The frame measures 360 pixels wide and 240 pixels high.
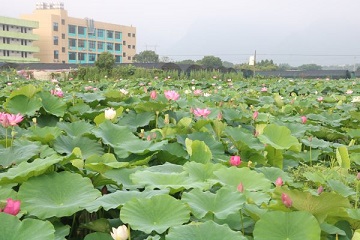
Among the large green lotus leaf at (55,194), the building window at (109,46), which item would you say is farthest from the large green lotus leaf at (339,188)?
the building window at (109,46)

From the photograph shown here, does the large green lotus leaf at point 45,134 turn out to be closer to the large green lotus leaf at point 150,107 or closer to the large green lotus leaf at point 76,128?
the large green lotus leaf at point 76,128

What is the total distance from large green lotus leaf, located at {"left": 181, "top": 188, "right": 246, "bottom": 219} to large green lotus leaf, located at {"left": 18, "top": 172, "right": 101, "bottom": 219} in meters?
0.24

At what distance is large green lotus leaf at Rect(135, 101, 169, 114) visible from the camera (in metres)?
2.46

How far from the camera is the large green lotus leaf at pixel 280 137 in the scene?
2072 mm

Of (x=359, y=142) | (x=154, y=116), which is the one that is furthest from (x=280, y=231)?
(x=359, y=142)

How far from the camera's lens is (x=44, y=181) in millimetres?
1213

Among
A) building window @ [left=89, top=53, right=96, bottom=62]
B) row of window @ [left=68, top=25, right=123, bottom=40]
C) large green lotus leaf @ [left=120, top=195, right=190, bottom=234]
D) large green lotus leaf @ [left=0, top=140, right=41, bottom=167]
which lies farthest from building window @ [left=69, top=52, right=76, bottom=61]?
large green lotus leaf @ [left=120, top=195, right=190, bottom=234]

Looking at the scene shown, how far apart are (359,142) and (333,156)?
0.51m

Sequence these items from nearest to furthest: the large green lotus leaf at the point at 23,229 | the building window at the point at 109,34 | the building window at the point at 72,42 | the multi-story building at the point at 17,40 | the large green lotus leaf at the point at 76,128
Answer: the large green lotus leaf at the point at 23,229 → the large green lotus leaf at the point at 76,128 → the multi-story building at the point at 17,40 → the building window at the point at 72,42 → the building window at the point at 109,34

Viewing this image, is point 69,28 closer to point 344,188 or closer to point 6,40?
point 6,40

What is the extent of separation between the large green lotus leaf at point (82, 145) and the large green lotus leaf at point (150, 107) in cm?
65

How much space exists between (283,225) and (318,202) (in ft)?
0.32

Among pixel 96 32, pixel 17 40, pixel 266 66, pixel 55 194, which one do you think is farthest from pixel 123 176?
pixel 96 32

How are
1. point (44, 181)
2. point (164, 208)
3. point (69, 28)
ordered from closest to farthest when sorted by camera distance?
point (164, 208) < point (44, 181) < point (69, 28)
